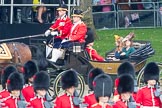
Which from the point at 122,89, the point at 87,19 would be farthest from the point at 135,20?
the point at 122,89

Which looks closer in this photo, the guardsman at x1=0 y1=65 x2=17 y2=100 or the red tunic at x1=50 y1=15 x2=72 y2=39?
the guardsman at x1=0 y1=65 x2=17 y2=100

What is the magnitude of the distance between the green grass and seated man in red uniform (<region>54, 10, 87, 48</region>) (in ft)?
15.3

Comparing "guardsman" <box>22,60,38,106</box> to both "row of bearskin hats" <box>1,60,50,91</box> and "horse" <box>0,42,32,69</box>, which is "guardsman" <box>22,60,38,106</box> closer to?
"row of bearskin hats" <box>1,60,50,91</box>

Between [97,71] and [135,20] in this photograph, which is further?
[135,20]

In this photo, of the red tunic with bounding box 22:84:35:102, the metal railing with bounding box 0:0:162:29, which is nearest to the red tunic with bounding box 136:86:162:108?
the red tunic with bounding box 22:84:35:102

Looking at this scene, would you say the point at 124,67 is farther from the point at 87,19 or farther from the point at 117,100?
the point at 87,19

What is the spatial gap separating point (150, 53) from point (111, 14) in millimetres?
11160

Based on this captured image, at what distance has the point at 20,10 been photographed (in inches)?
789

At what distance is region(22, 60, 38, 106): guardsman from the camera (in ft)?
46.2

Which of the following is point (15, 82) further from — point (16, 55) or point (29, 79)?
point (16, 55)

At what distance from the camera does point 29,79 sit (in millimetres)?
14898

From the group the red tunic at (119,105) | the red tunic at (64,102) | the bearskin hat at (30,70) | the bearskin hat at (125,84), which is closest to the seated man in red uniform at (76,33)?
Answer: the bearskin hat at (30,70)

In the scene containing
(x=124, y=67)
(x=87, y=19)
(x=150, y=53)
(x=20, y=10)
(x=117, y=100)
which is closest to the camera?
(x=117, y=100)

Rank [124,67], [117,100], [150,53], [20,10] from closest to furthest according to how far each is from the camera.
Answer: [117,100], [124,67], [150,53], [20,10]
